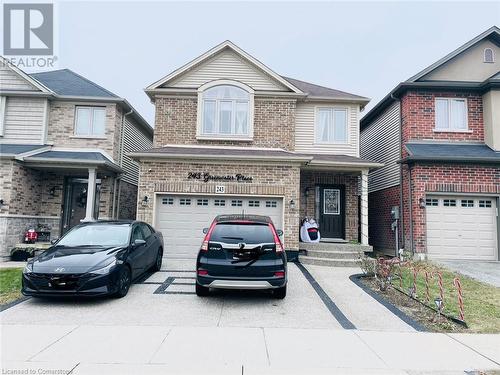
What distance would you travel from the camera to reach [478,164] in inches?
460

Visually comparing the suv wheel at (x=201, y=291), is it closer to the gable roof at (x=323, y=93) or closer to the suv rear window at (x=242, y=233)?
the suv rear window at (x=242, y=233)

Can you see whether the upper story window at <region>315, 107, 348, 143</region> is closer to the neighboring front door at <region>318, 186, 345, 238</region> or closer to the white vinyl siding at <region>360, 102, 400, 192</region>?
the neighboring front door at <region>318, 186, 345, 238</region>

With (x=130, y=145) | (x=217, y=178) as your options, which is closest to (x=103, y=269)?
(x=217, y=178)

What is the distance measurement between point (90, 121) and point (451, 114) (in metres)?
14.4

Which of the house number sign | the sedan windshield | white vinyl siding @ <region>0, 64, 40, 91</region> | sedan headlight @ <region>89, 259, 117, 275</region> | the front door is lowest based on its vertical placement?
sedan headlight @ <region>89, 259, 117, 275</region>

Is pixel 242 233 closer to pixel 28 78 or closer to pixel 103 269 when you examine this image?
pixel 103 269

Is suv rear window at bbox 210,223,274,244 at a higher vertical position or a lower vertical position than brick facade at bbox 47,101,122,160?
lower

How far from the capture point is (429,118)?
496 inches

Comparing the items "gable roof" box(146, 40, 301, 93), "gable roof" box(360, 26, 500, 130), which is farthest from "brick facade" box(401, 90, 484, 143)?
"gable roof" box(146, 40, 301, 93)

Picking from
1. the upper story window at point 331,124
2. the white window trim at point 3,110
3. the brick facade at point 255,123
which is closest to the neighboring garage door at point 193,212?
the brick facade at point 255,123

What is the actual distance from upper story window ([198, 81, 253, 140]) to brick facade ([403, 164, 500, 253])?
21.6 ft

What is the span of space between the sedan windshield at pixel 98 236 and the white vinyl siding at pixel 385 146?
10.6m

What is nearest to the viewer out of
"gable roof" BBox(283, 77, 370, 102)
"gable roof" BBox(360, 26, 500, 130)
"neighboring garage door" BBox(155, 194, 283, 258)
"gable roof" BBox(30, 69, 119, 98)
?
"neighboring garage door" BBox(155, 194, 283, 258)

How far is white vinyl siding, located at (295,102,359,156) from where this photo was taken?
13258mm
